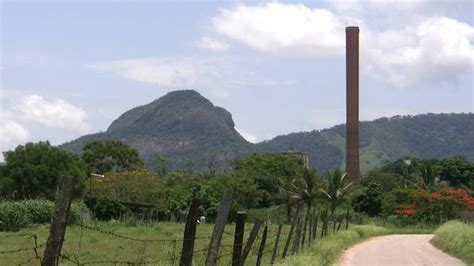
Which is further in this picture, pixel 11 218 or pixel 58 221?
pixel 11 218

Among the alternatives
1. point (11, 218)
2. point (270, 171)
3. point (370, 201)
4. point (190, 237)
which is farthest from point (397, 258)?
→ point (270, 171)

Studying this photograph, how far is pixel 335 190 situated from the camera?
225 feet

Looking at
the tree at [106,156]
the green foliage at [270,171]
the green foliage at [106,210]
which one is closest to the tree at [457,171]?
the green foliage at [270,171]

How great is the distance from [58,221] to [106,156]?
88.1 m

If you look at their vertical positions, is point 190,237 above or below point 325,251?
above

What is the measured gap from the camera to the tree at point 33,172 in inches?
2483

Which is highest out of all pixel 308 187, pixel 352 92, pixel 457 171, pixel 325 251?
pixel 352 92

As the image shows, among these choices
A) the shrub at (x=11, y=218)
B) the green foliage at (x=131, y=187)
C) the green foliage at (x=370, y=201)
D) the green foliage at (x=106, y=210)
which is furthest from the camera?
the green foliage at (x=370, y=201)

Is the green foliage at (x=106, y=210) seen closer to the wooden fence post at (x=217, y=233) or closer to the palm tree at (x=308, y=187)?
the palm tree at (x=308, y=187)

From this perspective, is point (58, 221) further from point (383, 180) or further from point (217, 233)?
point (383, 180)

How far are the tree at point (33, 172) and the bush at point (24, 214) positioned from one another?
1506 centimetres

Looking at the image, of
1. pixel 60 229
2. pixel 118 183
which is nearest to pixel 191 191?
pixel 118 183

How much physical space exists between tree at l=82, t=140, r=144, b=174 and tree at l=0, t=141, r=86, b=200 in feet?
84.0

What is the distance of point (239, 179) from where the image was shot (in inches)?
2901
